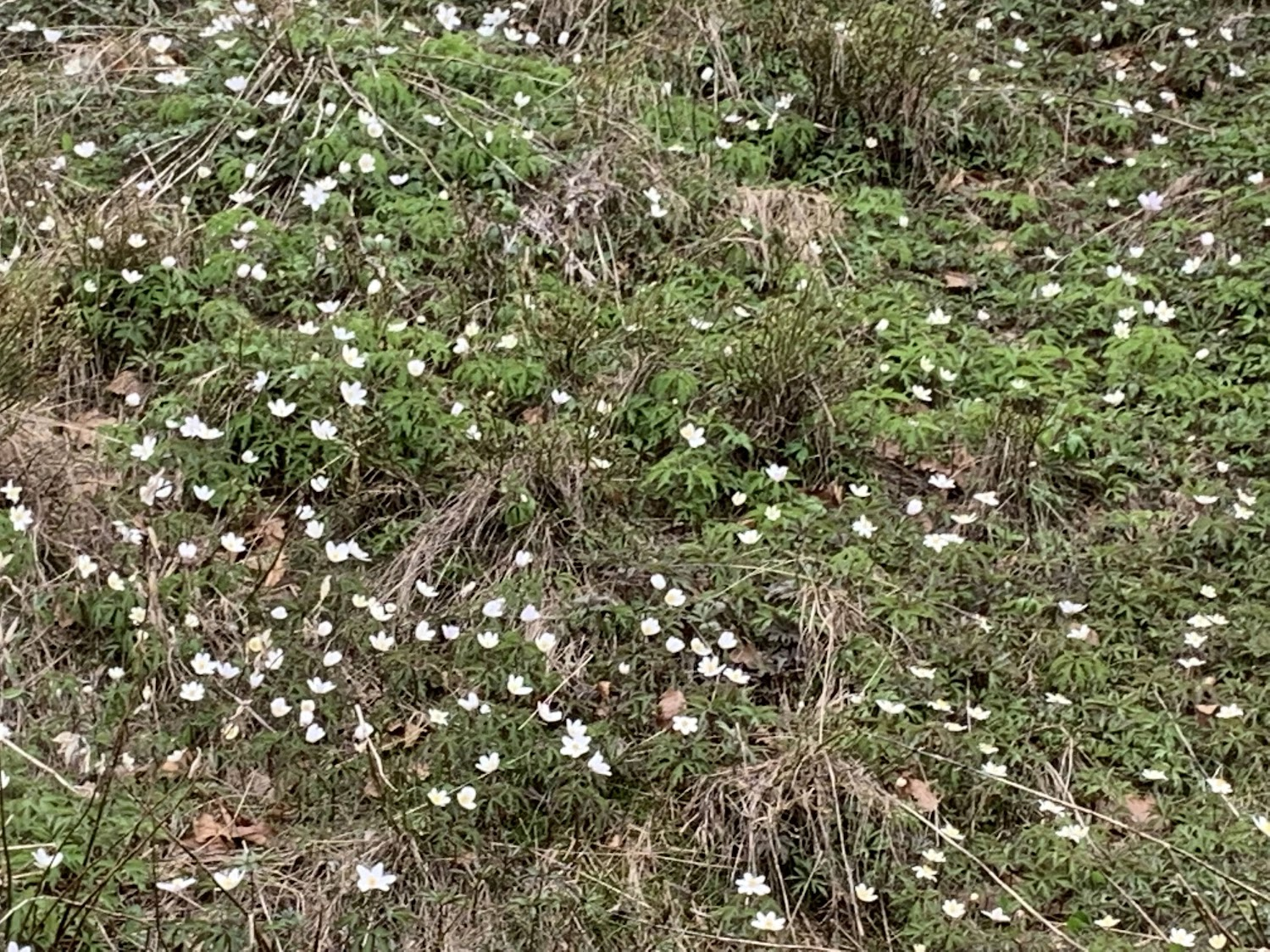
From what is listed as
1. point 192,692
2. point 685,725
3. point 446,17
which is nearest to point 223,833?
point 192,692

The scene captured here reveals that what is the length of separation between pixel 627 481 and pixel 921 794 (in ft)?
3.56

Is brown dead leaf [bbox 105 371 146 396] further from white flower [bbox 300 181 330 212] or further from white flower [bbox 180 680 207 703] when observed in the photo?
white flower [bbox 180 680 207 703]

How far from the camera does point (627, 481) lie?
3.29m

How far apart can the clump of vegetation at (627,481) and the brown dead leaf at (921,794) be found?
0.8 inches

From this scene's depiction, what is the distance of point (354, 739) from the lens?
2.70 meters

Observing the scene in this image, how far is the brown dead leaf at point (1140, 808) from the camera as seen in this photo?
8.81 feet

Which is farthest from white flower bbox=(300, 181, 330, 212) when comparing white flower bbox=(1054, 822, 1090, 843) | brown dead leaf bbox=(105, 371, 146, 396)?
white flower bbox=(1054, 822, 1090, 843)

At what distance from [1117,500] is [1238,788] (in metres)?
0.91

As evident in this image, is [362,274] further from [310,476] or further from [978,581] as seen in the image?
[978,581]

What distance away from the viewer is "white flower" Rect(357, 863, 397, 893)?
2.41 meters

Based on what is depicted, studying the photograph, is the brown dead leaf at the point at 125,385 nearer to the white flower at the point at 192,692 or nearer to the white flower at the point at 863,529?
the white flower at the point at 192,692

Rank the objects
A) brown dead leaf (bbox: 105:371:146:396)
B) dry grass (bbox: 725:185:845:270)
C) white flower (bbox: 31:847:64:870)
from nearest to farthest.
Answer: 1. white flower (bbox: 31:847:64:870)
2. brown dead leaf (bbox: 105:371:146:396)
3. dry grass (bbox: 725:185:845:270)

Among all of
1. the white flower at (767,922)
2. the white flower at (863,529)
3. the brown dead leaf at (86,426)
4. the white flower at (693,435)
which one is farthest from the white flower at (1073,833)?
the brown dead leaf at (86,426)

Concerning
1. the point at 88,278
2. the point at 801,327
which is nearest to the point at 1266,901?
the point at 801,327
